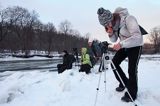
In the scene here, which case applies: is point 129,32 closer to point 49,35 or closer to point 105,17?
point 105,17

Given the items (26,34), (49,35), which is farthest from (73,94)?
(49,35)

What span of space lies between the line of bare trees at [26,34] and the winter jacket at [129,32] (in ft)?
185

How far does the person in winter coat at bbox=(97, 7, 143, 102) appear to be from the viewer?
502 centimetres

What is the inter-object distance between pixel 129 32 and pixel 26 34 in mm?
64434

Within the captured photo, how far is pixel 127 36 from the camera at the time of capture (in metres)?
5.16

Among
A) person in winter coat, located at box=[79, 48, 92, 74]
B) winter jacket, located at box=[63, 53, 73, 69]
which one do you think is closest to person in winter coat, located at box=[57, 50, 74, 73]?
winter jacket, located at box=[63, 53, 73, 69]

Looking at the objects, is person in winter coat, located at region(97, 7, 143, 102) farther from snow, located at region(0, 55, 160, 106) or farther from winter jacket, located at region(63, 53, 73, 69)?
winter jacket, located at region(63, 53, 73, 69)

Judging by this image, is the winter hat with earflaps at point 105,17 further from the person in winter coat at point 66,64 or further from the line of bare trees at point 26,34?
the line of bare trees at point 26,34

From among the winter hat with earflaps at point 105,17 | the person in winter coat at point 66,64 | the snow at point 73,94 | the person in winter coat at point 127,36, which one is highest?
the winter hat with earflaps at point 105,17

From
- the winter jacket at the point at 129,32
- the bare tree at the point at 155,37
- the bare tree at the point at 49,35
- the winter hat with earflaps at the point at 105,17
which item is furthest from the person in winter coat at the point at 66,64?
the bare tree at the point at 155,37

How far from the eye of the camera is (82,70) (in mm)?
11555

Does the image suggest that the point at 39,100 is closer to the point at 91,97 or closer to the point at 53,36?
the point at 91,97

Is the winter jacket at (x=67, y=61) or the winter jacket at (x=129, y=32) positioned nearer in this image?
the winter jacket at (x=129, y=32)

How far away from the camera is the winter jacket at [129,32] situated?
16.4 ft
